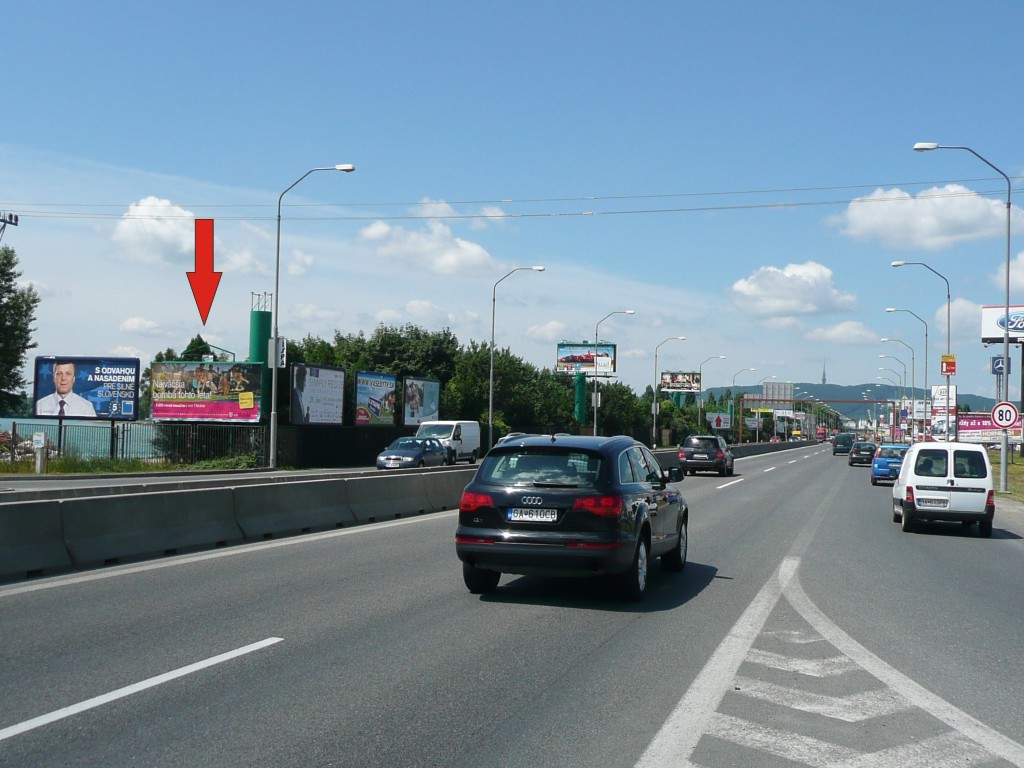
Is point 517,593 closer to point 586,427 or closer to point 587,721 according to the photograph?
point 587,721

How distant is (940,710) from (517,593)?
5.08 meters

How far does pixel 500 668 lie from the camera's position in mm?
7238

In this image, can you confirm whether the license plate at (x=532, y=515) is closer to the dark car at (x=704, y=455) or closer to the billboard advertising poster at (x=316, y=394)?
the dark car at (x=704, y=455)

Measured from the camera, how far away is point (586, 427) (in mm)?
77312

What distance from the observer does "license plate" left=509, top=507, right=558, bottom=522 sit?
9.83 m

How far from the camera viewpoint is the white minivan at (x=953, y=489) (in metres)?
18.5

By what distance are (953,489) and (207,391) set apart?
37.4m

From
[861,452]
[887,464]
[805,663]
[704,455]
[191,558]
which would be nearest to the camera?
[805,663]

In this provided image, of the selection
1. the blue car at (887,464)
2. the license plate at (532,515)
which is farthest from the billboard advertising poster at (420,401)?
the license plate at (532,515)

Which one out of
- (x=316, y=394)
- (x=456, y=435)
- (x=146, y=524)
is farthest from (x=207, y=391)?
(x=146, y=524)

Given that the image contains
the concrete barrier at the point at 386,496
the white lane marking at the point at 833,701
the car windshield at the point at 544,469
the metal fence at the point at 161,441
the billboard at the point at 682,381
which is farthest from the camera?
the billboard at the point at 682,381

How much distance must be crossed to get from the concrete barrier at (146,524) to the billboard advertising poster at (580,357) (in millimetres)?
92193

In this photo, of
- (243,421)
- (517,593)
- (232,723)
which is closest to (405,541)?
(517,593)

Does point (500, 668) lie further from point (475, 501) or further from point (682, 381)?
point (682, 381)
